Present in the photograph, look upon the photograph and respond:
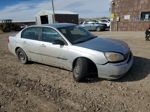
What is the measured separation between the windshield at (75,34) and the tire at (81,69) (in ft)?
2.07

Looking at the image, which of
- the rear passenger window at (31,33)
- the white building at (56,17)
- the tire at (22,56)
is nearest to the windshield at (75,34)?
the rear passenger window at (31,33)

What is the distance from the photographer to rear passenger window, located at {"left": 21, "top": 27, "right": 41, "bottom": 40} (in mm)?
4489

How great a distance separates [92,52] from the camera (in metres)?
3.29

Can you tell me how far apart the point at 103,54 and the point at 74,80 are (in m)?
1.10

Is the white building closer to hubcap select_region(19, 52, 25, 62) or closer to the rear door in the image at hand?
hubcap select_region(19, 52, 25, 62)

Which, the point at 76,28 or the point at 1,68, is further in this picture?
the point at 1,68

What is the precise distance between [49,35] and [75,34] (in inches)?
32.4

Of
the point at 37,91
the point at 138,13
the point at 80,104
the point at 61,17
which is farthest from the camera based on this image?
the point at 61,17

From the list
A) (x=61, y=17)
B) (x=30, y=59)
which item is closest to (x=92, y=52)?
(x=30, y=59)

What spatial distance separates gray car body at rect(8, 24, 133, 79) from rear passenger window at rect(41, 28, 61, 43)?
115 millimetres

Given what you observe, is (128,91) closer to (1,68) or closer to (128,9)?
(1,68)

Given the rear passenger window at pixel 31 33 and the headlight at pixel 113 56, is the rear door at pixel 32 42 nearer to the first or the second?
the rear passenger window at pixel 31 33

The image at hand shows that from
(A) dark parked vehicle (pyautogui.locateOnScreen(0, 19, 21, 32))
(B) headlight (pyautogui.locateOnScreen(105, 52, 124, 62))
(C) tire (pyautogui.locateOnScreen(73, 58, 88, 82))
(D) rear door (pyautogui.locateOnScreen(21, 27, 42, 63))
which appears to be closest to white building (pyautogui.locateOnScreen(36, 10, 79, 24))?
(A) dark parked vehicle (pyautogui.locateOnScreen(0, 19, 21, 32))

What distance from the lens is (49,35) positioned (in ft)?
13.8
